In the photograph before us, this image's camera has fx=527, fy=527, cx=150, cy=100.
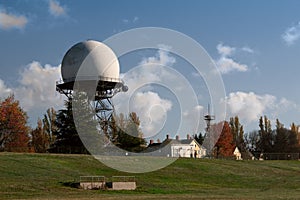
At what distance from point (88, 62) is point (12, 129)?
45.2 feet

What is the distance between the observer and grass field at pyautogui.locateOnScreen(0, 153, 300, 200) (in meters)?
32.6

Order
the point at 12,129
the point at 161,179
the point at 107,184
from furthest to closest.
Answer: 1. the point at 12,129
2. the point at 161,179
3. the point at 107,184

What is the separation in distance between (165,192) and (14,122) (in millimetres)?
36775

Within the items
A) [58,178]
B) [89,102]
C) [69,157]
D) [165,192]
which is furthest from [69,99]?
[165,192]

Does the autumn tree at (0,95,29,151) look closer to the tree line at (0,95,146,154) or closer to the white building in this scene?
the tree line at (0,95,146,154)

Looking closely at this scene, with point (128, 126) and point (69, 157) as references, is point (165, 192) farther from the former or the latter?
point (128, 126)

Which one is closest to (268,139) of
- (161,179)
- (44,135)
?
(44,135)

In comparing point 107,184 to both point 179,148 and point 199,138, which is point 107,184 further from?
point 199,138

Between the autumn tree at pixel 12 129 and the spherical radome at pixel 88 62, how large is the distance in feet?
27.6

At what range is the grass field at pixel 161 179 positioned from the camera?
32.6m

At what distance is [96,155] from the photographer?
56906 mm

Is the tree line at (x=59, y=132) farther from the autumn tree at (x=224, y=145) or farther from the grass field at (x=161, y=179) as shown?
the autumn tree at (x=224, y=145)

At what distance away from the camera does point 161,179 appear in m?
44.4

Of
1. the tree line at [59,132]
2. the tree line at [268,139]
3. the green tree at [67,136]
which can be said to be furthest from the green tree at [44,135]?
the tree line at [268,139]
